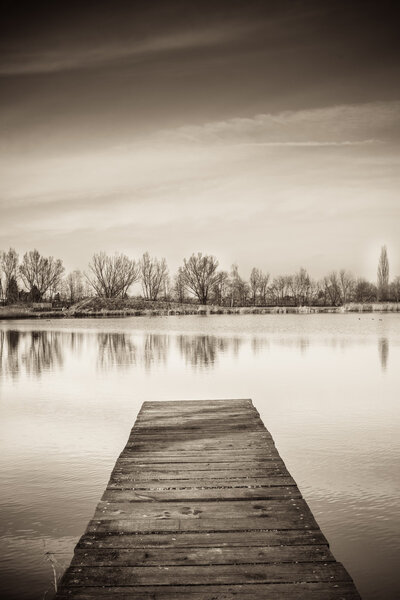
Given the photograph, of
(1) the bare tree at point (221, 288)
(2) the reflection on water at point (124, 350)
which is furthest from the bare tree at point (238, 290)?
(2) the reflection on water at point (124, 350)

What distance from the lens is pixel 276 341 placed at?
29.8m

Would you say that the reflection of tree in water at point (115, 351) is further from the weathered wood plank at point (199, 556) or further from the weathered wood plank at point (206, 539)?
the weathered wood plank at point (199, 556)

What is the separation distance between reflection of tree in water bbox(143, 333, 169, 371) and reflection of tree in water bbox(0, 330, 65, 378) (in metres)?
3.72

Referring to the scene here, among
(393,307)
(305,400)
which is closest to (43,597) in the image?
(305,400)

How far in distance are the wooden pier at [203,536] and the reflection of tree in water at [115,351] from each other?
A: 14.8 metres

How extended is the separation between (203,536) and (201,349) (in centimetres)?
2187

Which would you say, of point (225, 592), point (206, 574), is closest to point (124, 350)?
point (206, 574)

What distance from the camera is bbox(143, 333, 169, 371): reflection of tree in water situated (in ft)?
71.3

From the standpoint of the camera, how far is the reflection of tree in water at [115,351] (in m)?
21.9

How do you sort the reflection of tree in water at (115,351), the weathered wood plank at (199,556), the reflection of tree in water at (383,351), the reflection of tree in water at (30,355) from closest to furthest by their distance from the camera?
the weathered wood plank at (199,556), the reflection of tree in water at (383,351), the reflection of tree in water at (30,355), the reflection of tree in water at (115,351)

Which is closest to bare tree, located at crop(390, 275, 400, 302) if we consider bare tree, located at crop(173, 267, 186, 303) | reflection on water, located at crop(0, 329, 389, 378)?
bare tree, located at crop(173, 267, 186, 303)

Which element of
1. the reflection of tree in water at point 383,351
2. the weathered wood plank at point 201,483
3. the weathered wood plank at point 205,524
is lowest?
the reflection of tree in water at point 383,351

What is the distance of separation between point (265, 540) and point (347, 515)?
2308 mm

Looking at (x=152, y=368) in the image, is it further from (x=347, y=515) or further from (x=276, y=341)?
(x=347, y=515)
